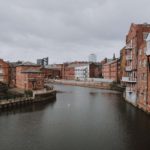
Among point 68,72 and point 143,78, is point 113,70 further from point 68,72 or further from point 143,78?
point 143,78

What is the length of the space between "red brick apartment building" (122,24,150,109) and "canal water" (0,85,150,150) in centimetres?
417

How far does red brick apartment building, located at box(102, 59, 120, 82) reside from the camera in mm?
113150

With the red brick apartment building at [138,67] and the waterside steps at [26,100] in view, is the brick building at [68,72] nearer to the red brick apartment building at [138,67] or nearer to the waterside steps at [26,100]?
the waterside steps at [26,100]

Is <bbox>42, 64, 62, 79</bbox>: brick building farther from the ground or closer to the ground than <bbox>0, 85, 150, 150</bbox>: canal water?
farther from the ground

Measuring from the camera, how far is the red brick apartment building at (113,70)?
11315 cm

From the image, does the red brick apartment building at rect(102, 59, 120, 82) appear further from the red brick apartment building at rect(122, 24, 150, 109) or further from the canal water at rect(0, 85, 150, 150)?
the canal water at rect(0, 85, 150, 150)

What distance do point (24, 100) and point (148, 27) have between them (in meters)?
32.6

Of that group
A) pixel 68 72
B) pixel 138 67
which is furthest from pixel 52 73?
pixel 138 67

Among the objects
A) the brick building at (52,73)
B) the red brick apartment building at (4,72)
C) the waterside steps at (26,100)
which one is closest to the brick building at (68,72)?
the brick building at (52,73)

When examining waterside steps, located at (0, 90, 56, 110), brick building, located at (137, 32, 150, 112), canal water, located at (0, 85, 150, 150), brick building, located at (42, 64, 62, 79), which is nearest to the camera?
canal water, located at (0, 85, 150, 150)

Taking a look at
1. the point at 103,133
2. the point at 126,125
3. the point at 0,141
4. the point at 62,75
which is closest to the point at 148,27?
the point at 126,125

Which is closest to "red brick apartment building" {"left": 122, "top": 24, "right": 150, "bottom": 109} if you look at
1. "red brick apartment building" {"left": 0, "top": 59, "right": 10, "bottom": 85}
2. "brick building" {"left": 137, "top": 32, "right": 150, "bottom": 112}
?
"brick building" {"left": 137, "top": 32, "right": 150, "bottom": 112}

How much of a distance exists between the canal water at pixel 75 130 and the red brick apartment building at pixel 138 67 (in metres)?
4.17

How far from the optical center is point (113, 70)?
120 metres
